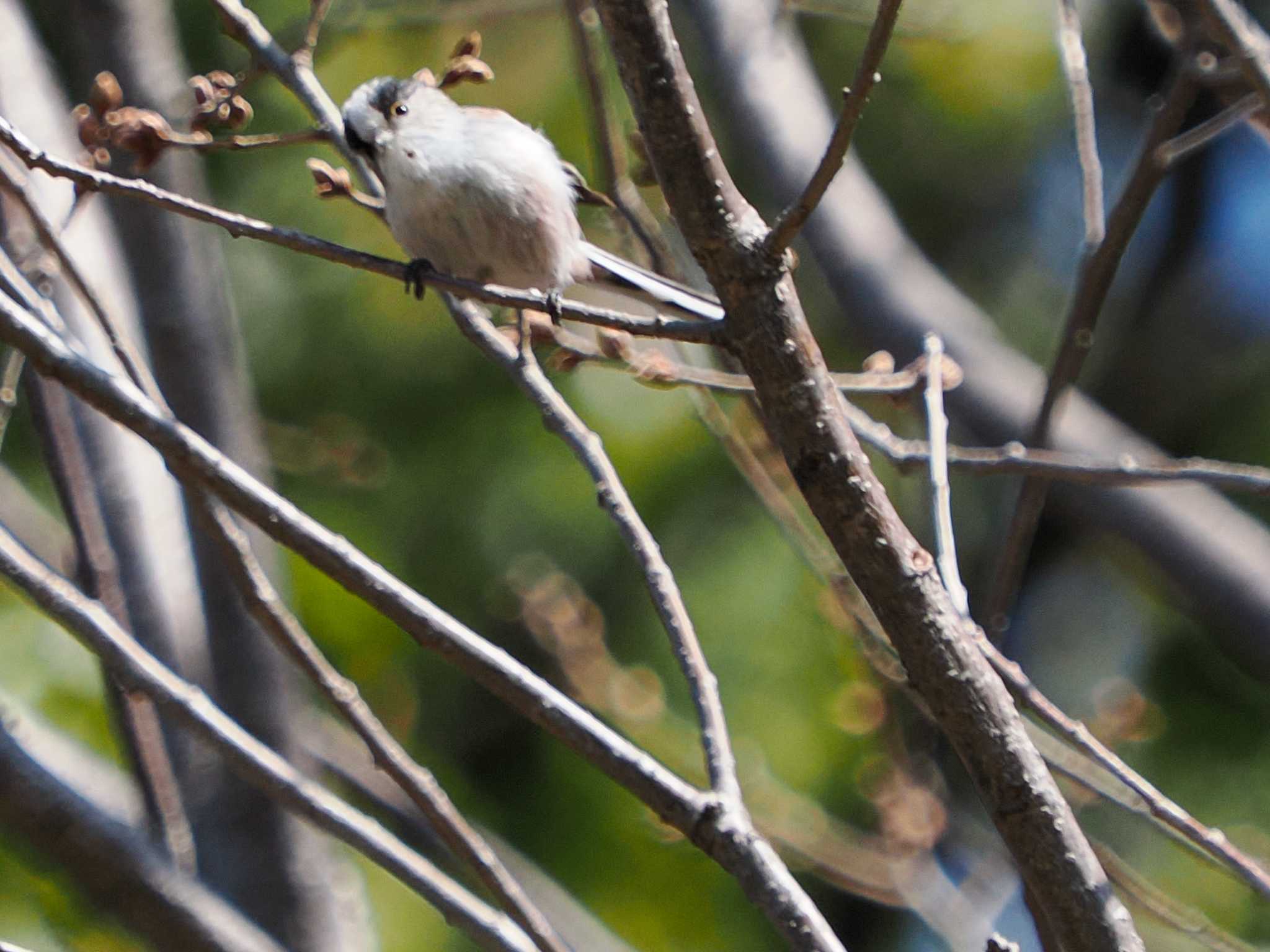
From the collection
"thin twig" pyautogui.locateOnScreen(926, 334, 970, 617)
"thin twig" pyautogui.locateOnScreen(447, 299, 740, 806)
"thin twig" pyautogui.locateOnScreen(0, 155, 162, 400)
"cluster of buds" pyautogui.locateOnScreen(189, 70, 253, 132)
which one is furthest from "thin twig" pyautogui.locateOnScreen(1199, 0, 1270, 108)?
"thin twig" pyautogui.locateOnScreen(0, 155, 162, 400)

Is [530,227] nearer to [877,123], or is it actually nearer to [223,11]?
[223,11]

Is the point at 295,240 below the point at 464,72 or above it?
below

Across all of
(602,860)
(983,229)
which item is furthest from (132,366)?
(983,229)

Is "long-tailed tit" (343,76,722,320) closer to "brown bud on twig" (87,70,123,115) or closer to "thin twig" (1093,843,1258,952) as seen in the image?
"brown bud on twig" (87,70,123,115)

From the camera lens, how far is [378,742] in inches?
73.7

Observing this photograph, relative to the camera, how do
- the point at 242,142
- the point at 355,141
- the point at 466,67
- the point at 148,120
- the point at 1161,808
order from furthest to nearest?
1. the point at 355,141
2. the point at 466,67
3. the point at 148,120
4. the point at 242,142
5. the point at 1161,808

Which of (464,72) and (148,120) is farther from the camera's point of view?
(464,72)

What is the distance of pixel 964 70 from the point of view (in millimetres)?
5242

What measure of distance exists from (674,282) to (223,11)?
100cm

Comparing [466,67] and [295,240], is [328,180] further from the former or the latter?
[295,240]

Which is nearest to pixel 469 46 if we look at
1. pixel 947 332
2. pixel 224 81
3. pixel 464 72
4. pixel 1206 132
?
pixel 464 72

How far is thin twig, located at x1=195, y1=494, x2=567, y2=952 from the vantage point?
1.84 meters

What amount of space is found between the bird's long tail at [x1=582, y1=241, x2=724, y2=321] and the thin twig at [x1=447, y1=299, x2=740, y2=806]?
1.25 feet

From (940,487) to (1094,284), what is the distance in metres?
0.60
